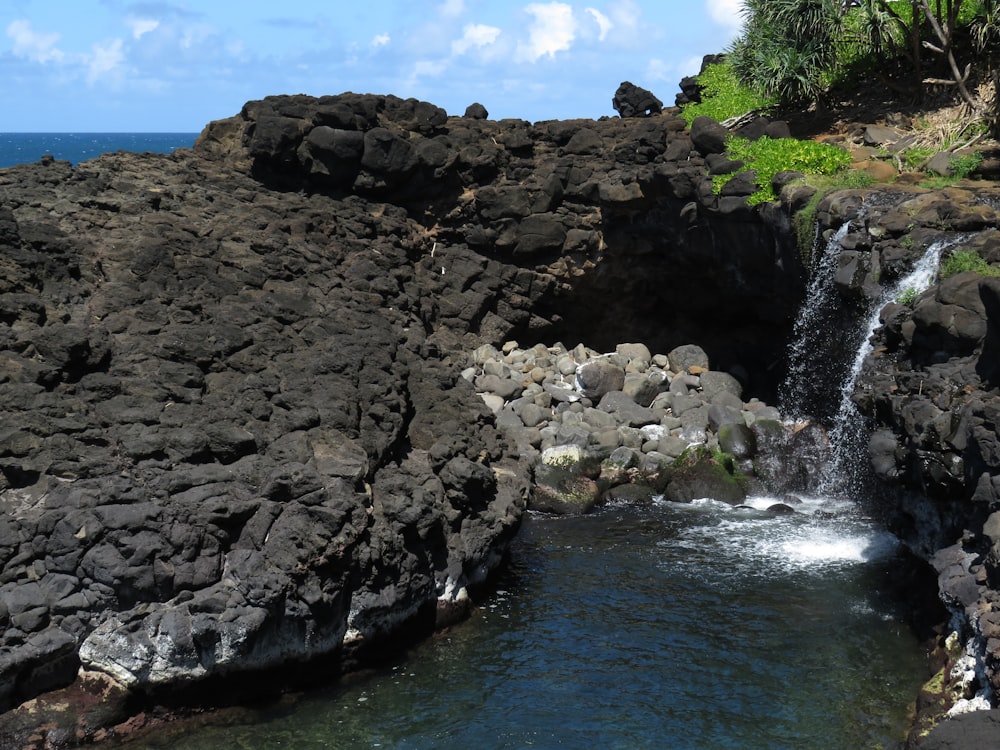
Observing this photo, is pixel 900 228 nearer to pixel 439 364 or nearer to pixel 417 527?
pixel 439 364

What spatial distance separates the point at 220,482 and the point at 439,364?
815cm

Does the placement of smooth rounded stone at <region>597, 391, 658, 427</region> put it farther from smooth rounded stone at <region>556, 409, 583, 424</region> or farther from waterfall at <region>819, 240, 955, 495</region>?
waterfall at <region>819, 240, 955, 495</region>

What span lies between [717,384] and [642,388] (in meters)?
2.12

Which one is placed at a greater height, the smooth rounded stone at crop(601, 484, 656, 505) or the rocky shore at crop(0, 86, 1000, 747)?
the rocky shore at crop(0, 86, 1000, 747)

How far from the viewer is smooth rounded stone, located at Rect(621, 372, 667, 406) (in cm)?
3042

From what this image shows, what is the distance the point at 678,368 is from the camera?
32562 millimetres

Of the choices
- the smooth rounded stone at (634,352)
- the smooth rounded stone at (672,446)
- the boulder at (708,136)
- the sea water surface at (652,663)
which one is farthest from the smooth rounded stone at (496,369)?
the sea water surface at (652,663)

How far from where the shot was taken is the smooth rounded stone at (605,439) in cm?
2806

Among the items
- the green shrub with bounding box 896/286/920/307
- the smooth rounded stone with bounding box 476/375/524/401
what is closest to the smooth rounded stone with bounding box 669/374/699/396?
the smooth rounded stone with bounding box 476/375/524/401

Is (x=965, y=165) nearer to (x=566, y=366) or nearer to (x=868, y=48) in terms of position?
(x=868, y=48)

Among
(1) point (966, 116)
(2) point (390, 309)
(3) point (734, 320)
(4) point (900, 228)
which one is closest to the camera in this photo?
(4) point (900, 228)

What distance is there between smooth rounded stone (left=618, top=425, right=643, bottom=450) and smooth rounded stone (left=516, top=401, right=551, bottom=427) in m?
2.11

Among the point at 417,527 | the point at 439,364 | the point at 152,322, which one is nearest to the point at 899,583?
the point at 417,527

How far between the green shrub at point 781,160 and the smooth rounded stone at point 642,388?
17.6 feet
